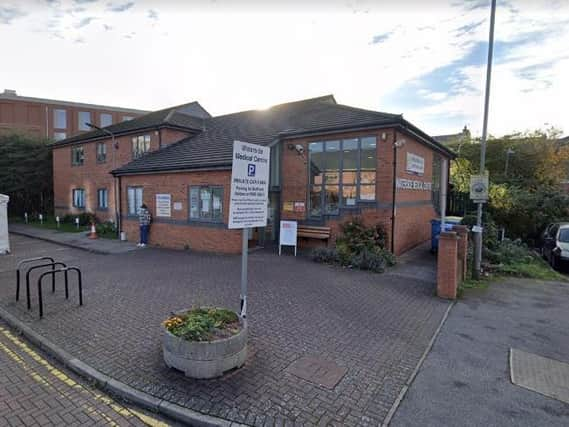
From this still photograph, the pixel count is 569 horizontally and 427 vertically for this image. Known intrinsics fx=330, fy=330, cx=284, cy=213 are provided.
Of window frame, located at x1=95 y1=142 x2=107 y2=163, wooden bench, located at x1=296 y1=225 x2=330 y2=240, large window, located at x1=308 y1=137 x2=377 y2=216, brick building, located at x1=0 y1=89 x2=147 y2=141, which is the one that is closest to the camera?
large window, located at x1=308 y1=137 x2=377 y2=216

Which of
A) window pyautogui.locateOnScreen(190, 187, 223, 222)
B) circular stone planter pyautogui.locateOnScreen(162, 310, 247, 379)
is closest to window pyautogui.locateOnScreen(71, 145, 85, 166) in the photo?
window pyautogui.locateOnScreen(190, 187, 223, 222)

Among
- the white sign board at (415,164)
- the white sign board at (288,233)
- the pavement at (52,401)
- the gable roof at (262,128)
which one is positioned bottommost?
the pavement at (52,401)

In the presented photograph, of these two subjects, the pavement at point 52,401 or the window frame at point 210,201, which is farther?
the window frame at point 210,201

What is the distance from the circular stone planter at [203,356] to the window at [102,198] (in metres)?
21.4

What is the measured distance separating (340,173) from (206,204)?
17.4 ft

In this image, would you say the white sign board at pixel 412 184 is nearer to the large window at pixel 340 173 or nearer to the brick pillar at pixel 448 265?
the large window at pixel 340 173

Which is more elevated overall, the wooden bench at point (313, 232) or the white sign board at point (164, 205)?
the white sign board at point (164, 205)

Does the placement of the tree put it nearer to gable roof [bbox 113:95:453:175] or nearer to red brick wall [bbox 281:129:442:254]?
gable roof [bbox 113:95:453:175]

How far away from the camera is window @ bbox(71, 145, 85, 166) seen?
24.5 m

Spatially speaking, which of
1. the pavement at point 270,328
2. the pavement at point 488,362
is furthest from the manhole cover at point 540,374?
the pavement at point 270,328

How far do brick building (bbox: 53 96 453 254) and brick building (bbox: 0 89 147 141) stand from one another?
35.0 m

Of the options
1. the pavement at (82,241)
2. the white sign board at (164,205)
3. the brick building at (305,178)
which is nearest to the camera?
the brick building at (305,178)

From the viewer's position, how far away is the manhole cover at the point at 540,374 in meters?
3.86

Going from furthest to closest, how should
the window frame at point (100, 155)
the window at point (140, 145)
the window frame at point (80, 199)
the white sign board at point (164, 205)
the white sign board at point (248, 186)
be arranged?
the window frame at point (80, 199) < the window frame at point (100, 155) < the window at point (140, 145) < the white sign board at point (164, 205) < the white sign board at point (248, 186)
